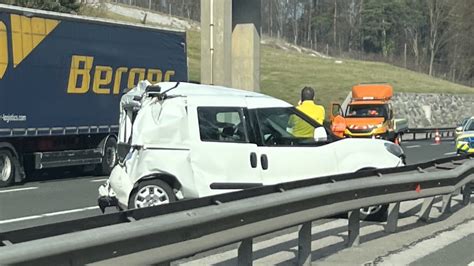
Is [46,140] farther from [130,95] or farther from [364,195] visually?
[364,195]

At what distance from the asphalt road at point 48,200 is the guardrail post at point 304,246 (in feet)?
16.5

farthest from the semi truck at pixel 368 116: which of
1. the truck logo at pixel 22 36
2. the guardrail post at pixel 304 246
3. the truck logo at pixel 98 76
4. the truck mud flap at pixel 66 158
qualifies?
the guardrail post at pixel 304 246

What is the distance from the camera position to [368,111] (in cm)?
3053

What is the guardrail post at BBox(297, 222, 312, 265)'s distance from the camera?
299 inches

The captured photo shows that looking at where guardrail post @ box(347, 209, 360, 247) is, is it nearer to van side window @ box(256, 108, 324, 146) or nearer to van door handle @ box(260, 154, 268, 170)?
van door handle @ box(260, 154, 268, 170)

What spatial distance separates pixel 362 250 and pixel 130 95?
13.3 feet

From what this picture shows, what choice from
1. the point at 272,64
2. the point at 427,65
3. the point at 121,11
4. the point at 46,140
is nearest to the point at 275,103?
the point at 46,140

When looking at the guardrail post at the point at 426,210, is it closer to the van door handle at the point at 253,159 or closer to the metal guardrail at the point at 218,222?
the metal guardrail at the point at 218,222

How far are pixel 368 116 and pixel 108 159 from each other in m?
13.0

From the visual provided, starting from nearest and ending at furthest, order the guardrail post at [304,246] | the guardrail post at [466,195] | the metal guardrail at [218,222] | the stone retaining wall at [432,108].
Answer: the metal guardrail at [218,222] → the guardrail post at [304,246] → the guardrail post at [466,195] → the stone retaining wall at [432,108]

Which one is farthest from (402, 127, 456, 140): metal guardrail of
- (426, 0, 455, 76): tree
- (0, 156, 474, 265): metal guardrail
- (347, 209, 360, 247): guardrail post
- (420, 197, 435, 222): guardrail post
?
(426, 0, 455, 76): tree

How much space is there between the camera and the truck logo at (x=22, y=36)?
16875 millimetres

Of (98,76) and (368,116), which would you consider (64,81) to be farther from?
(368,116)

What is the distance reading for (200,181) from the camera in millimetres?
10094
